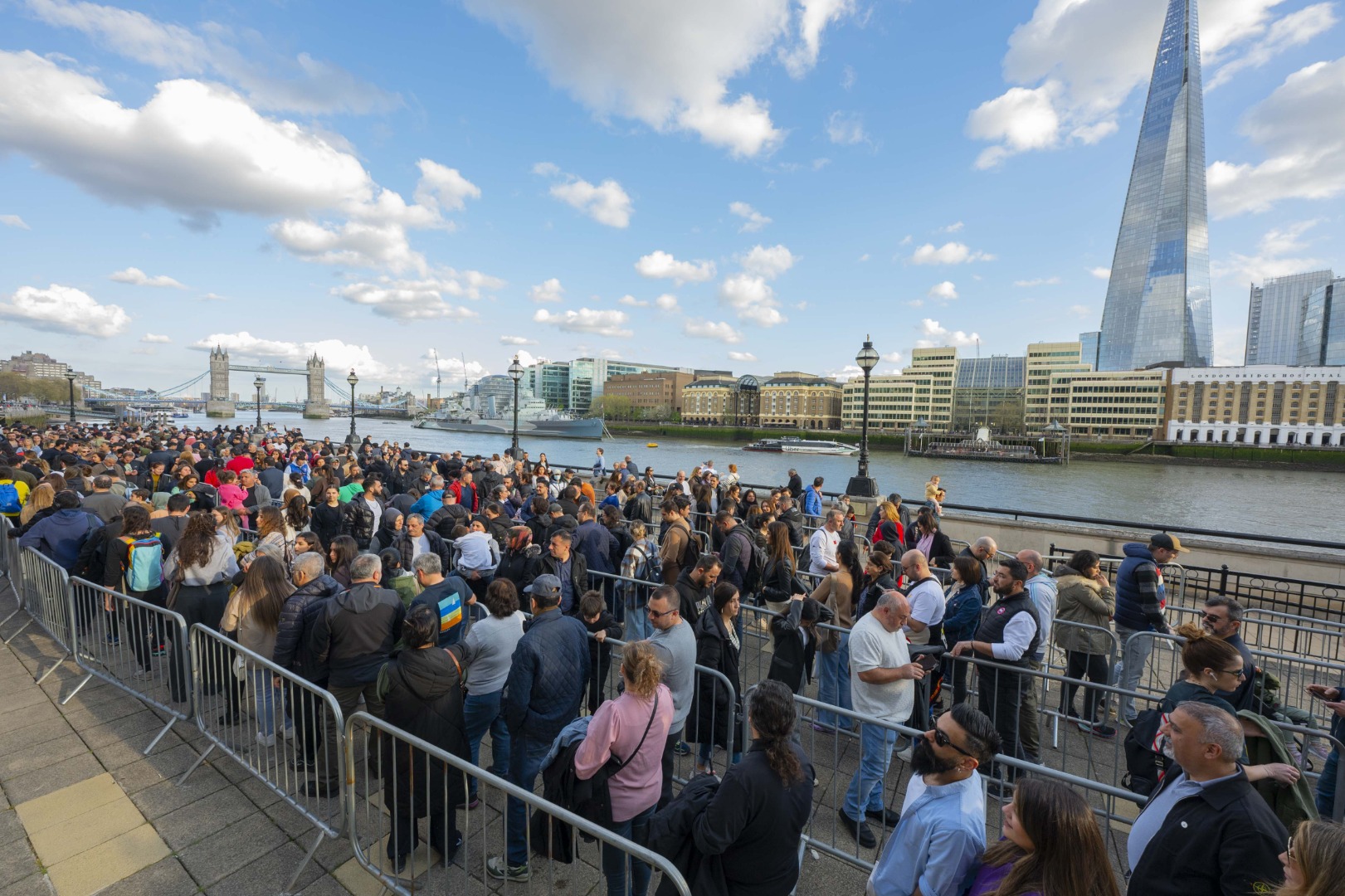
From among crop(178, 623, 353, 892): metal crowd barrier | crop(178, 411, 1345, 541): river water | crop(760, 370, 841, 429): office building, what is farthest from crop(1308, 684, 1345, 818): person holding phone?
crop(760, 370, 841, 429): office building

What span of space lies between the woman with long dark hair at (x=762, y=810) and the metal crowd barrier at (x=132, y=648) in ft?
13.3

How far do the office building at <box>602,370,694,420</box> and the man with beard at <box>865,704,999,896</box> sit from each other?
148432 millimetres

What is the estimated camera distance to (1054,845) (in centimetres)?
163

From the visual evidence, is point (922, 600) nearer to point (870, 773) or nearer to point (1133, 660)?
point (870, 773)

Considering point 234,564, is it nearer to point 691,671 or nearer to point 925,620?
point 691,671

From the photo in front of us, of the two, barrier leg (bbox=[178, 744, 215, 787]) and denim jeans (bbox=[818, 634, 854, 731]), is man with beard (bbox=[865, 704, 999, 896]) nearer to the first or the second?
denim jeans (bbox=[818, 634, 854, 731])

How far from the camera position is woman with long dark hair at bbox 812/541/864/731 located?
15.4ft

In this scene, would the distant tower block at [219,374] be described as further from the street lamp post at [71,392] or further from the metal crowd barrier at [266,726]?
the metal crowd barrier at [266,726]

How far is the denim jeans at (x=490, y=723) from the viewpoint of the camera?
11.5 feet

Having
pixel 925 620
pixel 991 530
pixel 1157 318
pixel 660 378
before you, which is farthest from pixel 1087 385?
pixel 925 620

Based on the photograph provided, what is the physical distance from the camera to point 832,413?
134 meters

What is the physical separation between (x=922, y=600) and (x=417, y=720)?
3589 mm

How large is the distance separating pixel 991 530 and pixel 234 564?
1206 centimetres

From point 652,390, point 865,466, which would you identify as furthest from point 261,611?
point 652,390
